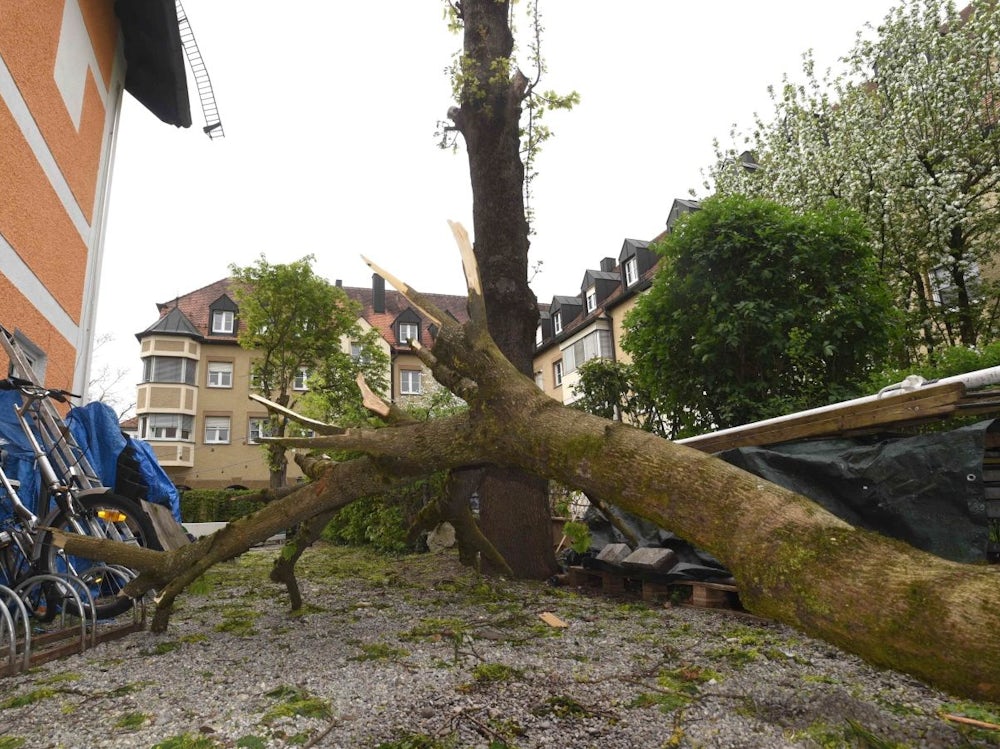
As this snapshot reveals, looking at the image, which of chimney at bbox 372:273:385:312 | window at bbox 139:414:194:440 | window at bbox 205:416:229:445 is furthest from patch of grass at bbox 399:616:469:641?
chimney at bbox 372:273:385:312

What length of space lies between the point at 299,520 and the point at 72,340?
562cm

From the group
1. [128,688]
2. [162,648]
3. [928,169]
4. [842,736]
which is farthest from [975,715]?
[928,169]

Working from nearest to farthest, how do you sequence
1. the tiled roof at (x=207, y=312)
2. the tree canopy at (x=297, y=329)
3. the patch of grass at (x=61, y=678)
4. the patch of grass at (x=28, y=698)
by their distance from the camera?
the patch of grass at (x=28, y=698) → the patch of grass at (x=61, y=678) → the tree canopy at (x=297, y=329) → the tiled roof at (x=207, y=312)

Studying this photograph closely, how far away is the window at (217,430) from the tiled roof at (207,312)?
14.0 feet

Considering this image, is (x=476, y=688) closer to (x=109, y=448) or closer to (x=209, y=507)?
(x=109, y=448)

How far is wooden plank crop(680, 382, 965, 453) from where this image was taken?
366 cm

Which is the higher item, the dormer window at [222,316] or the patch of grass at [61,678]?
the dormer window at [222,316]

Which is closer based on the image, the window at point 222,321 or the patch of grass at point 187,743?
the patch of grass at point 187,743

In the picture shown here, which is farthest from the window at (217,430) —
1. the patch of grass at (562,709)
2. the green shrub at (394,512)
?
the patch of grass at (562,709)

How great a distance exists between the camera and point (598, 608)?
511 cm

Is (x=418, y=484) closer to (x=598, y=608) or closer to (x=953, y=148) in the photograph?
(x=598, y=608)

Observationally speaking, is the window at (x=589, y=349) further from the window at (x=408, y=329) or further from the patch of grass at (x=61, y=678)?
the patch of grass at (x=61, y=678)

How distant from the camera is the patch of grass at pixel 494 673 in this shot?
3223 millimetres

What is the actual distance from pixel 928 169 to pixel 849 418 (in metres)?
11.8
